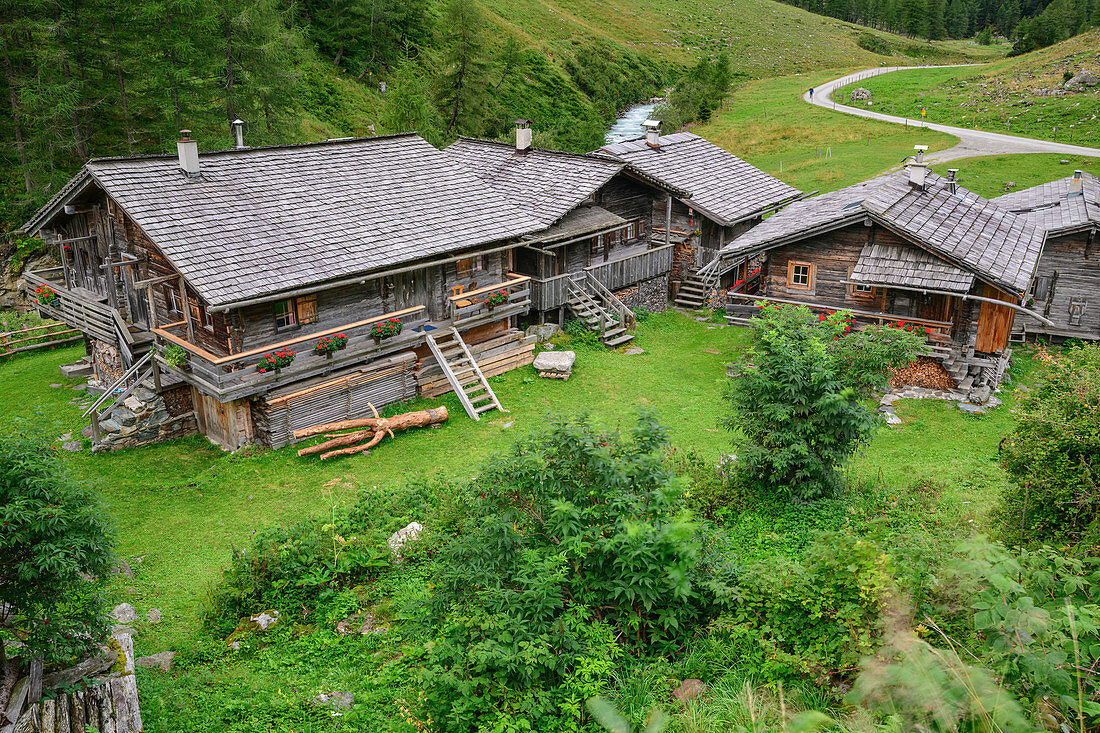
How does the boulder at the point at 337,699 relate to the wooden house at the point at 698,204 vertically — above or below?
below

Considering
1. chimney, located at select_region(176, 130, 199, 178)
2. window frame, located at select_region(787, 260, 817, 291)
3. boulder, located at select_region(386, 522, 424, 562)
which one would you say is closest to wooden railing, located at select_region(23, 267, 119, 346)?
chimney, located at select_region(176, 130, 199, 178)

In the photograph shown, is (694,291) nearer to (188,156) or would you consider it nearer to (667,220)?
(667,220)

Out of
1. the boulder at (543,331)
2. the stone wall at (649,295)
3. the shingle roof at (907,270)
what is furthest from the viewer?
the stone wall at (649,295)

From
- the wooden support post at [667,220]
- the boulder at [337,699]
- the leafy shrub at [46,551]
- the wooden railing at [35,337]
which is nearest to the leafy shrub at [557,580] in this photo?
the boulder at [337,699]

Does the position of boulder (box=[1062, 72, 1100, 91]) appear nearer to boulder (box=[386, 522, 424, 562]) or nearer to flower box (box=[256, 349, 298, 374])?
flower box (box=[256, 349, 298, 374])

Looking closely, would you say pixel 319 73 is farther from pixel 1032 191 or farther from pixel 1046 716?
pixel 1046 716

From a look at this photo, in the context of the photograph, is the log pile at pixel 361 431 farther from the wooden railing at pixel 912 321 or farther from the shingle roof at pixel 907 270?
the shingle roof at pixel 907 270
